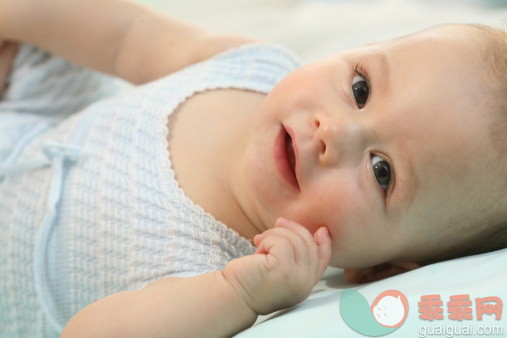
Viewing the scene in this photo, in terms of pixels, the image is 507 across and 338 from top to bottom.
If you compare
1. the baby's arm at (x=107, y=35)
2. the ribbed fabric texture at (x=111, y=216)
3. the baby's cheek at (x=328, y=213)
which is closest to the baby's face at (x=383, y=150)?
the baby's cheek at (x=328, y=213)

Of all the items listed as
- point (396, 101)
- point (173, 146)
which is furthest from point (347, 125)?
point (173, 146)

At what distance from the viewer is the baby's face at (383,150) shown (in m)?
0.92

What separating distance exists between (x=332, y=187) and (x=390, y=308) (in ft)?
0.64

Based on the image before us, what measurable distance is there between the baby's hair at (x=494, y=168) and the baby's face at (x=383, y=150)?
0.05ft

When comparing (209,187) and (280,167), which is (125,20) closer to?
(209,187)

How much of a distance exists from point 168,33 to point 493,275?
86 centimetres

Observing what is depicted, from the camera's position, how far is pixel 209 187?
1.10 metres

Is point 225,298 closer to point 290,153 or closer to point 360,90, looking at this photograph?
point 290,153

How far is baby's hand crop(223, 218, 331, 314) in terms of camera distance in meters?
0.83

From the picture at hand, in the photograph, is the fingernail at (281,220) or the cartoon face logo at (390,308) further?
the fingernail at (281,220)

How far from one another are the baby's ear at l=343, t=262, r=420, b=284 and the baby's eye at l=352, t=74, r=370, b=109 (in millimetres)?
254

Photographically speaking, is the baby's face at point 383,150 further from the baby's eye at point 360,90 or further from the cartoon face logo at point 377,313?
the cartoon face logo at point 377,313

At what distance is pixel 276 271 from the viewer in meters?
0.82

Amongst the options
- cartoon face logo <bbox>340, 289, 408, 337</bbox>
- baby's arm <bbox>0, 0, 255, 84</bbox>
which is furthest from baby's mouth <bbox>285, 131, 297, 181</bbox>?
baby's arm <bbox>0, 0, 255, 84</bbox>
